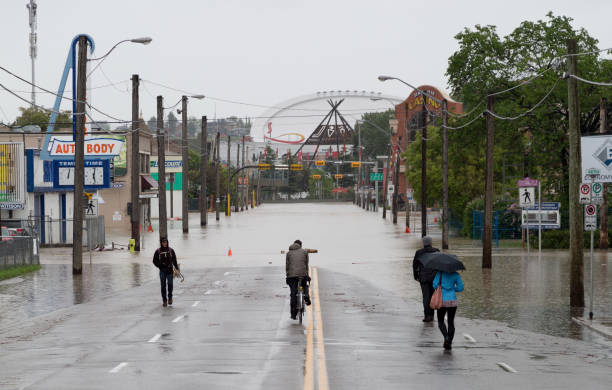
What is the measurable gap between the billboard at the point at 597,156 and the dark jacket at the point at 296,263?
740cm

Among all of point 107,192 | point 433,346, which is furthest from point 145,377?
point 107,192

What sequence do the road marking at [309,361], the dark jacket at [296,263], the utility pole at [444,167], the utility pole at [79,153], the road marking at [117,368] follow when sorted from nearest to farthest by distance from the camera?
the road marking at [309,361]
the road marking at [117,368]
the dark jacket at [296,263]
the utility pole at [79,153]
the utility pole at [444,167]

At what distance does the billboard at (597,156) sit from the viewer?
21.8 m

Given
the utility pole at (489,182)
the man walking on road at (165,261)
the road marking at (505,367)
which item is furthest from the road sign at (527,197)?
the road marking at (505,367)

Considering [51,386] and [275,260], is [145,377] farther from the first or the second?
→ [275,260]

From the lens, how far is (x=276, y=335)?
1714 centimetres

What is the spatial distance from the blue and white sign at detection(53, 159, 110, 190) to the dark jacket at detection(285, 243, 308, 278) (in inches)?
1223

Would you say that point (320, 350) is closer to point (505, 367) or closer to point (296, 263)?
point (505, 367)

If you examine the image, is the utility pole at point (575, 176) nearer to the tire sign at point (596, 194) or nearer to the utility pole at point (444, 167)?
the tire sign at point (596, 194)

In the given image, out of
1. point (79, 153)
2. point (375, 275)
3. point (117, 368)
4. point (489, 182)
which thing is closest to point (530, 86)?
point (489, 182)

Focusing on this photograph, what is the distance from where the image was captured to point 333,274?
33.3m

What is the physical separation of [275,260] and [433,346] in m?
25.0

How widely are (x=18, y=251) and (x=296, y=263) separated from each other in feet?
61.1

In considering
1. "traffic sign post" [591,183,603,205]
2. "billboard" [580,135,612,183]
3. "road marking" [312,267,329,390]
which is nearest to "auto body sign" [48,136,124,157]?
"road marking" [312,267,329,390]
